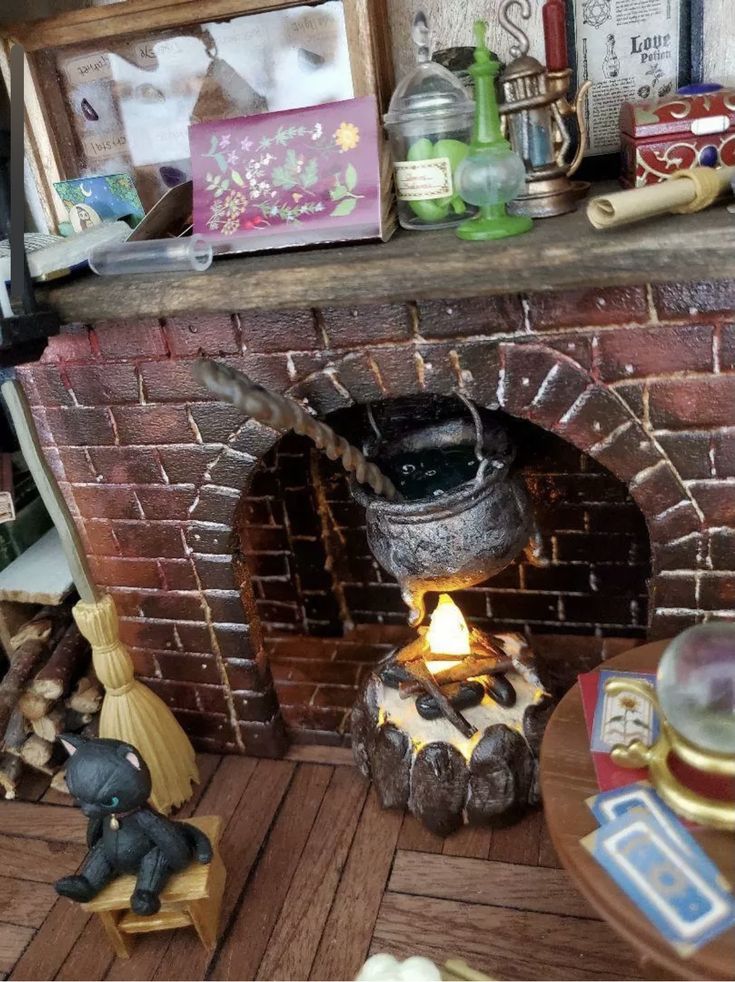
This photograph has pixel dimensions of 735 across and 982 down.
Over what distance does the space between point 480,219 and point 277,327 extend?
1.33 ft

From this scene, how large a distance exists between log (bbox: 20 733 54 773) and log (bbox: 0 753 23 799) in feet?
0.10

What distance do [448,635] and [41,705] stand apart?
1.00 m

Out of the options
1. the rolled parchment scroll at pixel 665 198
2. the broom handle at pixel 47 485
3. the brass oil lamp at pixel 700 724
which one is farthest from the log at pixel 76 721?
the rolled parchment scroll at pixel 665 198

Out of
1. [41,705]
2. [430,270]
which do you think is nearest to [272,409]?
[430,270]

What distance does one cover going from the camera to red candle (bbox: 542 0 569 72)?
4.31 ft

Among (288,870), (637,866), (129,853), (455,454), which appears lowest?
(288,870)

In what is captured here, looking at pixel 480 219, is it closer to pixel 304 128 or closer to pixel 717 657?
pixel 304 128

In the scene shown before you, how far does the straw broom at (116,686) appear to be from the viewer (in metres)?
1.71

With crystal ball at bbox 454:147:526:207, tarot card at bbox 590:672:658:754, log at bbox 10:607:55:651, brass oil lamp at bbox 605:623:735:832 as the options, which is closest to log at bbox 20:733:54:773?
log at bbox 10:607:55:651

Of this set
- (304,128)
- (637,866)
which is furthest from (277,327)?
(637,866)

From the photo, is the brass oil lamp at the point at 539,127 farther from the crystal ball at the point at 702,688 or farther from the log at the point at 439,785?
the log at the point at 439,785

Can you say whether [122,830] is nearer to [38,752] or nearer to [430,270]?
[38,752]

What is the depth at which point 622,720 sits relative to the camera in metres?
1.37

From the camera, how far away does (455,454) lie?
71.1 inches
